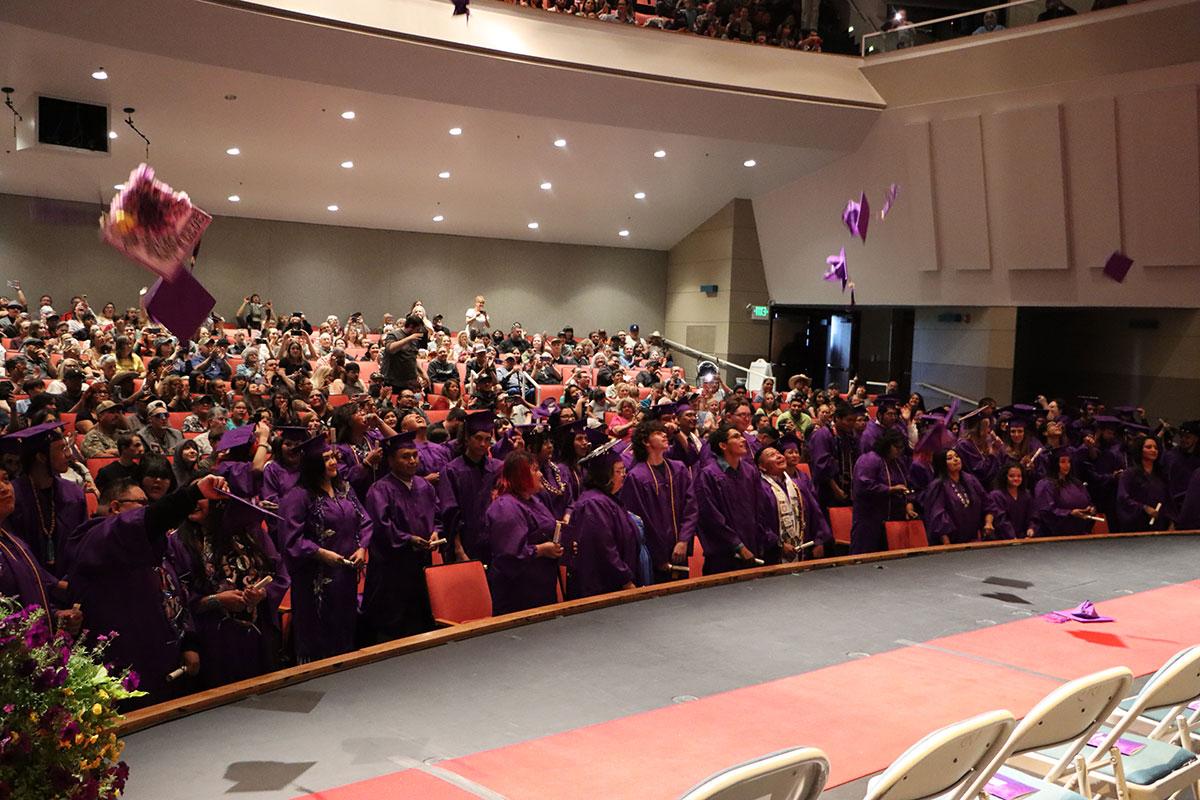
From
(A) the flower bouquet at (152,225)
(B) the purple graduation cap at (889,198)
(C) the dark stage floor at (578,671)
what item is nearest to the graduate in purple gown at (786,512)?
(C) the dark stage floor at (578,671)

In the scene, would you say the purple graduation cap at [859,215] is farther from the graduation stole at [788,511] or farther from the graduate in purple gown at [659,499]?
the graduate in purple gown at [659,499]

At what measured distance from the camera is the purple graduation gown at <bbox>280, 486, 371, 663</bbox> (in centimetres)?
516

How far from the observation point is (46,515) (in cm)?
552

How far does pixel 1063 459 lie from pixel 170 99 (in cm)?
1181

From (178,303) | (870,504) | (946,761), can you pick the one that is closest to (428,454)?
(870,504)

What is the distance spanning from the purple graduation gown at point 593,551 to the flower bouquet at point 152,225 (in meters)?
2.66

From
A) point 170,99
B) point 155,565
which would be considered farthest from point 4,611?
point 170,99

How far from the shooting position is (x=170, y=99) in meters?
13.6

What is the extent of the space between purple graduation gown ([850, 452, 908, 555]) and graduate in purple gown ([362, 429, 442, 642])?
138 inches

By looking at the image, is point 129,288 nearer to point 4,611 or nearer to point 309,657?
point 309,657

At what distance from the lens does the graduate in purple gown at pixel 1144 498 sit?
926 centimetres

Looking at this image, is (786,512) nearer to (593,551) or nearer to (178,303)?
(593,551)

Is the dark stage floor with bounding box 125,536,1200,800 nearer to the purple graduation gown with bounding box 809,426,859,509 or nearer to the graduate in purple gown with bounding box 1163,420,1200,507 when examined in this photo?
the purple graduation gown with bounding box 809,426,859,509

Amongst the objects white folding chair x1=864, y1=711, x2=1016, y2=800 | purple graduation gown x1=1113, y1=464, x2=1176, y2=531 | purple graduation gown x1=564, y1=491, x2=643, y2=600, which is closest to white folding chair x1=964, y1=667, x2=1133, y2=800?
white folding chair x1=864, y1=711, x2=1016, y2=800
